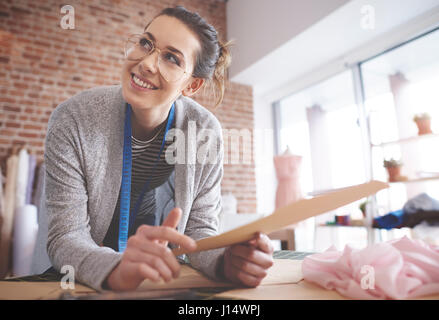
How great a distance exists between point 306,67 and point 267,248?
3.64 meters

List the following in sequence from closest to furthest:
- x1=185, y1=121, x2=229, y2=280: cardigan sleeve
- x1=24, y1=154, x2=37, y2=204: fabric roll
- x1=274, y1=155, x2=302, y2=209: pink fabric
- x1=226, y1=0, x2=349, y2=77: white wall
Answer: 1. x1=185, y1=121, x2=229, y2=280: cardigan sleeve
2. x1=24, y1=154, x2=37, y2=204: fabric roll
3. x1=226, y1=0, x2=349, y2=77: white wall
4. x1=274, y1=155, x2=302, y2=209: pink fabric

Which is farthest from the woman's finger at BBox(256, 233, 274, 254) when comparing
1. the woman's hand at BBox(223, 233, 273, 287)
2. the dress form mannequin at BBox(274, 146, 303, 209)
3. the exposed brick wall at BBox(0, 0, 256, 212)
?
the dress form mannequin at BBox(274, 146, 303, 209)

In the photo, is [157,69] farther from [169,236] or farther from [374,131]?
[374,131]

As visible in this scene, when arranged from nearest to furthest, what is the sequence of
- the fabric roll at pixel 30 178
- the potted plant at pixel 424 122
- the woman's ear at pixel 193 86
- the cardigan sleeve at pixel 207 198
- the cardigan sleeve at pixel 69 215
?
the cardigan sleeve at pixel 69 215 → the cardigan sleeve at pixel 207 198 → the woman's ear at pixel 193 86 → the potted plant at pixel 424 122 → the fabric roll at pixel 30 178

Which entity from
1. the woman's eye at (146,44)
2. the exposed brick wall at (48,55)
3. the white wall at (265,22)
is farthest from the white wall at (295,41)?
the woman's eye at (146,44)

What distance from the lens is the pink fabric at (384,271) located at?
1.50 feet

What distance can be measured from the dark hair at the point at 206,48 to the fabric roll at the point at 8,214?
242 cm

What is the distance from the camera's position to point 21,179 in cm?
276

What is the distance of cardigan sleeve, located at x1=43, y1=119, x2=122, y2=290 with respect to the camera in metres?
0.56

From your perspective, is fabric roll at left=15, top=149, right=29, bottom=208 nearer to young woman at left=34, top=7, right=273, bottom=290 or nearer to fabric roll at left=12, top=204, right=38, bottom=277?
fabric roll at left=12, top=204, right=38, bottom=277

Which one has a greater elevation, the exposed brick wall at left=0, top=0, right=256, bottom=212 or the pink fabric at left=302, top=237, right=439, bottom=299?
the exposed brick wall at left=0, top=0, right=256, bottom=212

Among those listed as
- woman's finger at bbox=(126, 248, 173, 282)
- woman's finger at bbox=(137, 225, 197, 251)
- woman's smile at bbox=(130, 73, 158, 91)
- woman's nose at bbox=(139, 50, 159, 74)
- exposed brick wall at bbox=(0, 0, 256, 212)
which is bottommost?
woman's finger at bbox=(126, 248, 173, 282)

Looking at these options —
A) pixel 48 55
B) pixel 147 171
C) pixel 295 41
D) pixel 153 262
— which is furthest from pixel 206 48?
pixel 48 55

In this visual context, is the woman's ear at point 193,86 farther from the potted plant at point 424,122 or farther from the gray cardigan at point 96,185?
the potted plant at point 424,122
